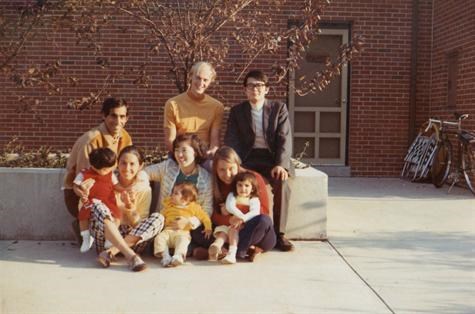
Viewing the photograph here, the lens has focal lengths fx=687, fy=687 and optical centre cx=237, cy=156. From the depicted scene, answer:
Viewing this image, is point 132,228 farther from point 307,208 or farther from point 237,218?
point 307,208

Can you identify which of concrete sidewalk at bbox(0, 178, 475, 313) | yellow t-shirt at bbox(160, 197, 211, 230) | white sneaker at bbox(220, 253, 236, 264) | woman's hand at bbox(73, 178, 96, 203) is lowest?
concrete sidewalk at bbox(0, 178, 475, 313)

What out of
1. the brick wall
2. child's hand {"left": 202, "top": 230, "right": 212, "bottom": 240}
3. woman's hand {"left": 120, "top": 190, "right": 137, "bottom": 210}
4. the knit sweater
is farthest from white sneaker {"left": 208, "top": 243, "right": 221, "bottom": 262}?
the brick wall

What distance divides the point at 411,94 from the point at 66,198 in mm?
7045

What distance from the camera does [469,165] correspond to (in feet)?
31.1

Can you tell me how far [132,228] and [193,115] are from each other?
1205mm

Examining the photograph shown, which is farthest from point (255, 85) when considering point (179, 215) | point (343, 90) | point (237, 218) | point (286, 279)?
point (343, 90)

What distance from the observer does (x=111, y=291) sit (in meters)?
4.52

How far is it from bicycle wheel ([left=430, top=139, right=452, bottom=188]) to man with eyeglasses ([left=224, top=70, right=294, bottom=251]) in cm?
443

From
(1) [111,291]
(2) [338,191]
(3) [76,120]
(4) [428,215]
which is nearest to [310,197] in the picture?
(4) [428,215]

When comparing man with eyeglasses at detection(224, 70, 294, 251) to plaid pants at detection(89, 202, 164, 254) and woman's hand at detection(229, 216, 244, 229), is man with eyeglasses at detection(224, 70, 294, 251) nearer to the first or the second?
woman's hand at detection(229, 216, 244, 229)

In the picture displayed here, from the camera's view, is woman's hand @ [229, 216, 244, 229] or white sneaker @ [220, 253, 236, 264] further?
woman's hand @ [229, 216, 244, 229]

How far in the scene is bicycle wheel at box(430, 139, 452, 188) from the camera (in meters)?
9.70

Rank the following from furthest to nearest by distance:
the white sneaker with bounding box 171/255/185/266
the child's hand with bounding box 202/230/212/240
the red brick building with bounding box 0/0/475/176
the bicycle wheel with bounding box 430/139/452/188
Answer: the red brick building with bounding box 0/0/475/176 < the bicycle wheel with bounding box 430/139/452/188 < the child's hand with bounding box 202/230/212/240 < the white sneaker with bounding box 171/255/185/266

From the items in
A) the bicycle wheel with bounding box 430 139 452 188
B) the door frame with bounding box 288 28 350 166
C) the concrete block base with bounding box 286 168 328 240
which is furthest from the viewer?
the door frame with bounding box 288 28 350 166
